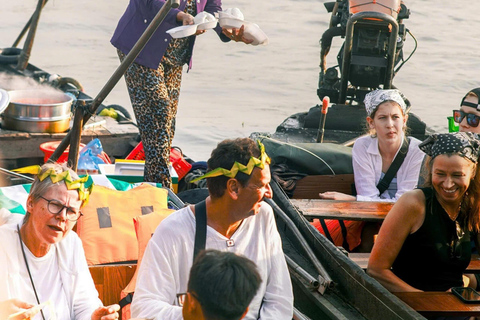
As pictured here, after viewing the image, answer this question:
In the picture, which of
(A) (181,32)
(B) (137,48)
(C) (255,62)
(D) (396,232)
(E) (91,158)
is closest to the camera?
(D) (396,232)

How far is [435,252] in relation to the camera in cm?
325

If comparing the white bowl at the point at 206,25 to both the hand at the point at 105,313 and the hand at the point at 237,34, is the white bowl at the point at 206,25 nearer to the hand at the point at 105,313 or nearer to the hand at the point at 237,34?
the hand at the point at 237,34

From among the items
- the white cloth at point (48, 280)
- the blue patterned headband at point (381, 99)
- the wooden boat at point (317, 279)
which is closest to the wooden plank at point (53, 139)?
the wooden boat at point (317, 279)

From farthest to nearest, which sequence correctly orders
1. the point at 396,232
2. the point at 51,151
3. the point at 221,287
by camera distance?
the point at 51,151, the point at 396,232, the point at 221,287

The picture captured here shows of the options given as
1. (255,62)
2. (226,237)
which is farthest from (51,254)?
(255,62)

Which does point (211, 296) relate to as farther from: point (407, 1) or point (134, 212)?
point (407, 1)

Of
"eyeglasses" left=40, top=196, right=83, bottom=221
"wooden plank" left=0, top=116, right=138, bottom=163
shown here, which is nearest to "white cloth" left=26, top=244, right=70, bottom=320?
"eyeglasses" left=40, top=196, right=83, bottom=221

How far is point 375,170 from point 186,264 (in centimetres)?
196

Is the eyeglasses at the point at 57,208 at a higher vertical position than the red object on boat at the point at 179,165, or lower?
higher

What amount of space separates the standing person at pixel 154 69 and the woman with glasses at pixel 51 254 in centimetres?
186

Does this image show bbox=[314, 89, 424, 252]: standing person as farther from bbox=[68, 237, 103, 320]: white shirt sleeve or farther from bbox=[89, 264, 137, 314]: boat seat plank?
bbox=[68, 237, 103, 320]: white shirt sleeve

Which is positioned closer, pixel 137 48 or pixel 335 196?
pixel 137 48

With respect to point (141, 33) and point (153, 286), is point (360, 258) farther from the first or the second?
point (141, 33)

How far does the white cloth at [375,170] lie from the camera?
4.36 meters
